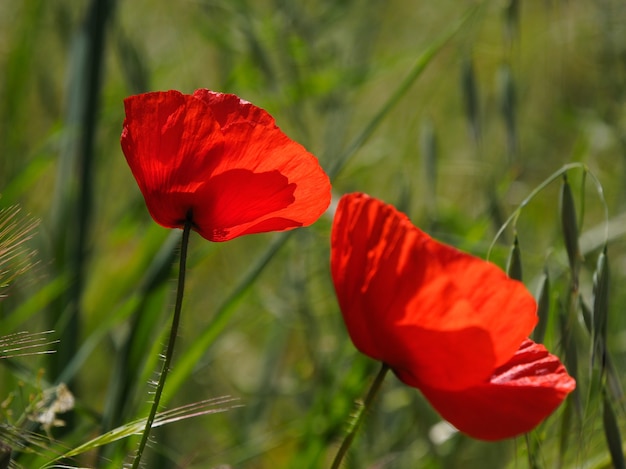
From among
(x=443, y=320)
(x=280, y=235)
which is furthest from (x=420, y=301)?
(x=280, y=235)

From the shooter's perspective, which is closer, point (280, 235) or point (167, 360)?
point (167, 360)

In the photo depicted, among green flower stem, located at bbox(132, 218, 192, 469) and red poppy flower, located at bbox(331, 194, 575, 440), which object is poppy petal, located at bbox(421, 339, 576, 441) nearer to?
red poppy flower, located at bbox(331, 194, 575, 440)

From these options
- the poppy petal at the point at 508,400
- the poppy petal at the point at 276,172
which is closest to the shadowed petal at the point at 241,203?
the poppy petal at the point at 276,172

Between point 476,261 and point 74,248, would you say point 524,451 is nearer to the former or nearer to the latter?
point 476,261

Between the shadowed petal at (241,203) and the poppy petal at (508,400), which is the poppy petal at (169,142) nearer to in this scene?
the shadowed petal at (241,203)

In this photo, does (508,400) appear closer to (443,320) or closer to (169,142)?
(443,320)

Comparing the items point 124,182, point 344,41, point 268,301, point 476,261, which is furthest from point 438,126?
point 476,261

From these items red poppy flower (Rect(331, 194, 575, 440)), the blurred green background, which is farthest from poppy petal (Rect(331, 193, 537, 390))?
the blurred green background
